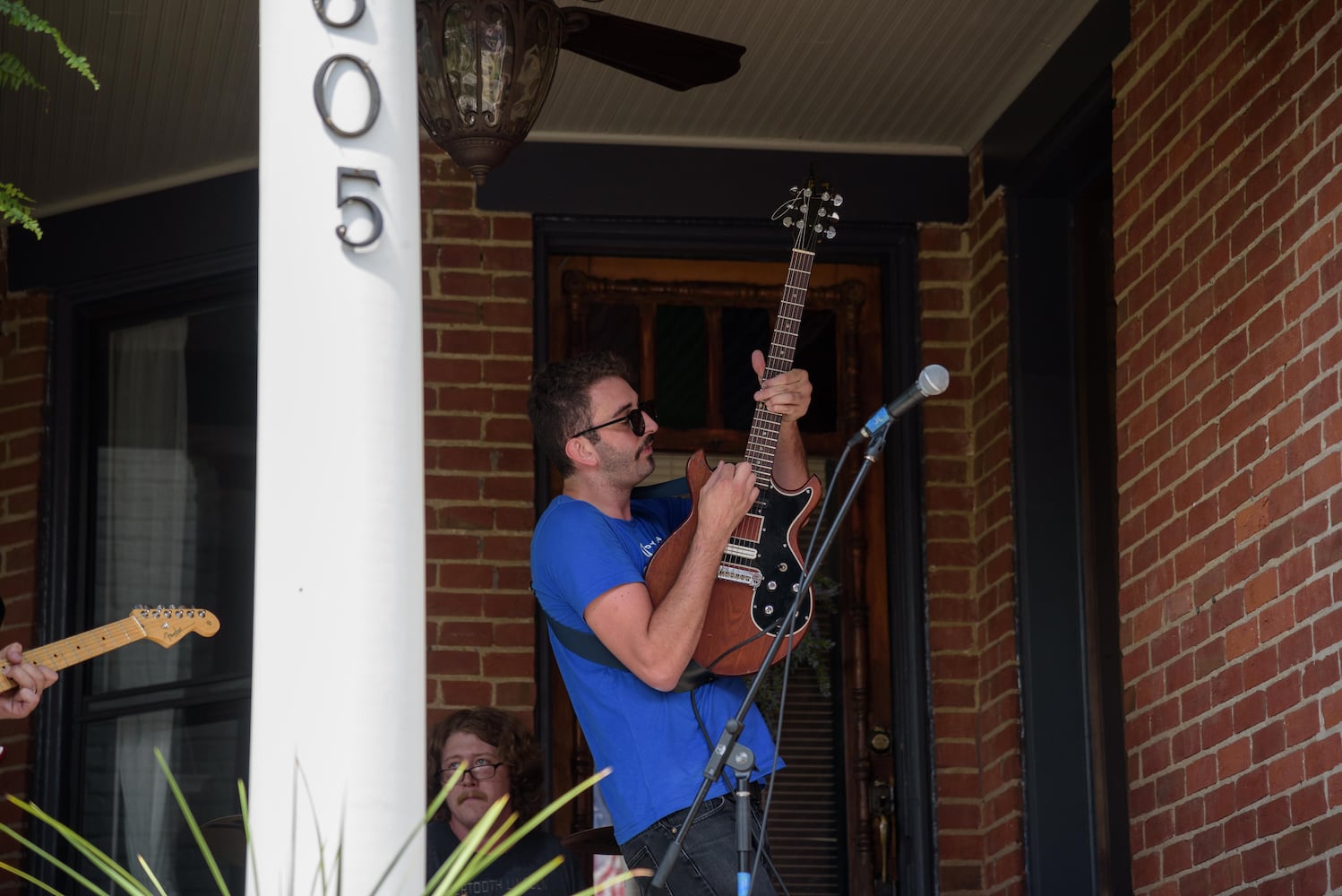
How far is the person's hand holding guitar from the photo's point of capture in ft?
12.8

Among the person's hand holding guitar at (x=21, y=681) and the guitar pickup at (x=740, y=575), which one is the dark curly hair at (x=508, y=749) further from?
the guitar pickup at (x=740, y=575)

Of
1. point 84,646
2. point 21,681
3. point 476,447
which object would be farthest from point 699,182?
point 21,681

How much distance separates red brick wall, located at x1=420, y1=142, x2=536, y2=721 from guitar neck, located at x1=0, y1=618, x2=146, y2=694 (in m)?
1.02

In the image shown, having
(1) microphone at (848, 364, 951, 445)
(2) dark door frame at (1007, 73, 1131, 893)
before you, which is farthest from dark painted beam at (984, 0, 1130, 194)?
(1) microphone at (848, 364, 951, 445)

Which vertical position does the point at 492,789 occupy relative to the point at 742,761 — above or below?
below

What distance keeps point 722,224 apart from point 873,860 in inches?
77.4

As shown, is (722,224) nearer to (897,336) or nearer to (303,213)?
(897,336)

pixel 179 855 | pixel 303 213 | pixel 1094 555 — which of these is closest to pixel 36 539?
pixel 179 855

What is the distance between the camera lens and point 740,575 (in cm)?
346

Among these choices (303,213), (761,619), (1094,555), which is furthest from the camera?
(1094,555)

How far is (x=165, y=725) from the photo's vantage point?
5.45m

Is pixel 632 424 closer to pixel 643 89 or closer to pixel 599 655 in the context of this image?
pixel 599 655

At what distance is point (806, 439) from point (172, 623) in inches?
84.4

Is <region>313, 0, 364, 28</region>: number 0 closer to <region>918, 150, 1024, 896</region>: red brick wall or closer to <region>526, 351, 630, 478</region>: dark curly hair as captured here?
<region>526, 351, 630, 478</region>: dark curly hair
